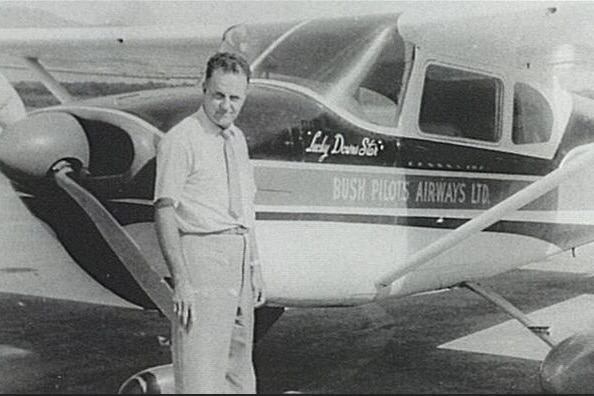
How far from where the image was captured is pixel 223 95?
2.38m

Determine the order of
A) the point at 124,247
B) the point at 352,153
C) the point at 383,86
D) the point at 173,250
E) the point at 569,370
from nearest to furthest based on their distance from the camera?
the point at 173,250, the point at 124,247, the point at 352,153, the point at 383,86, the point at 569,370

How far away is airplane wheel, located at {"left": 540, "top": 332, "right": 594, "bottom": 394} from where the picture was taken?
3.12 m

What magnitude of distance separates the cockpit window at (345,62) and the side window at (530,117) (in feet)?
2.15

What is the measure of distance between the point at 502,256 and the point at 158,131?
1.61m

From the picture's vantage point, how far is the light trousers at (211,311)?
2.35m

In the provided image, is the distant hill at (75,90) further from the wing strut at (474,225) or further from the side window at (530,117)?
the side window at (530,117)

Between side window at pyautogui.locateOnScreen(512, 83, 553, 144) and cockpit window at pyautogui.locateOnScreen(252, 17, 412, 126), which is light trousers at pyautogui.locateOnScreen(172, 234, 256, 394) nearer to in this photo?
cockpit window at pyautogui.locateOnScreen(252, 17, 412, 126)

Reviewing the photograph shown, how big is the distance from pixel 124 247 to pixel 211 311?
456 millimetres

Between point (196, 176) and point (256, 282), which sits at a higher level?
point (196, 176)

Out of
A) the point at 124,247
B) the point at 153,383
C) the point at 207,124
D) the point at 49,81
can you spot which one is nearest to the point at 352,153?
the point at 207,124

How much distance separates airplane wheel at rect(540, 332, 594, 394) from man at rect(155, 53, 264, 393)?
128 cm

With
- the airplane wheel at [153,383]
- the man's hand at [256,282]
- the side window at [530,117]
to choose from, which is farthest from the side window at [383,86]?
the airplane wheel at [153,383]

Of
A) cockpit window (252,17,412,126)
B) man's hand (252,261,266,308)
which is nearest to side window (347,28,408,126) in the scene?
cockpit window (252,17,412,126)

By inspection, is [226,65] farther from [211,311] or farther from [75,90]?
[75,90]
